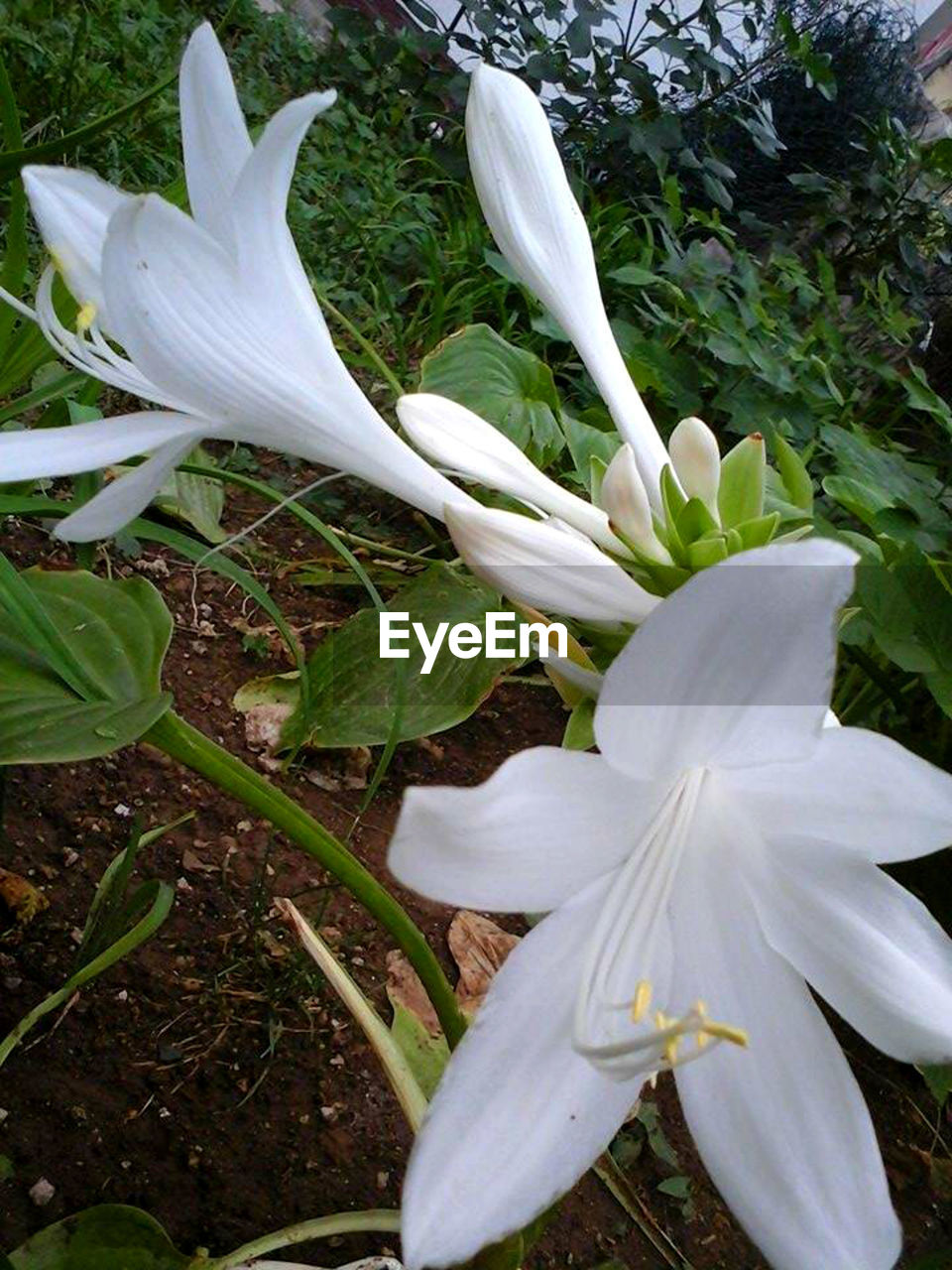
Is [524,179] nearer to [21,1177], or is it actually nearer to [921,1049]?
[921,1049]

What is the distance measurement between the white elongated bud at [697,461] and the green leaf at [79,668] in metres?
0.33

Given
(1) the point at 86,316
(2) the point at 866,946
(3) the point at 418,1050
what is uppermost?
(1) the point at 86,316

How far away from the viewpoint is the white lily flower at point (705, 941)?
44 centimetres

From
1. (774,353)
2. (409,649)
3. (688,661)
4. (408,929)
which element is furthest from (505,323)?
(688,661)

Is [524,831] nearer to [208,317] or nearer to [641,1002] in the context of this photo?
[641,1002]

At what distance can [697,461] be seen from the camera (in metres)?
0.61

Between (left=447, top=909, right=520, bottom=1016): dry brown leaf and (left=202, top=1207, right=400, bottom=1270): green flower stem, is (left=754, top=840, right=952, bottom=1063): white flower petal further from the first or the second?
(left=447, top=909, right=520, bottom=1016): dry brown leaf

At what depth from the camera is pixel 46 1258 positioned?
0.79 m

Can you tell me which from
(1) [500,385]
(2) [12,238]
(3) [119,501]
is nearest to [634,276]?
(1) [500,385]

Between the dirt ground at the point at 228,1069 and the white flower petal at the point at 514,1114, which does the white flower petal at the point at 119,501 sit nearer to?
the white flower petal at the point at 514,1114

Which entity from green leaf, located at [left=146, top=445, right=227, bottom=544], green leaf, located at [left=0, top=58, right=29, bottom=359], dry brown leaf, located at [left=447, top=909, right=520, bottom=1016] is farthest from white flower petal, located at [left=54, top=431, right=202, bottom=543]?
green leaf, located at [left=146, top=445, right=227, bottom=544]

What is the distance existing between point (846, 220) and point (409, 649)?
2222 mm

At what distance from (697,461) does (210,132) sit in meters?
0.32

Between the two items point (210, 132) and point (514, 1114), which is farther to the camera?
point (210, 132)
